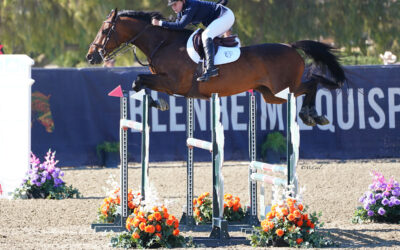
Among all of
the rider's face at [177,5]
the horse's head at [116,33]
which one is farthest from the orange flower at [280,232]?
the horse's head at [116,33]

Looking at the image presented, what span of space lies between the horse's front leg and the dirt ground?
1301 millimetres

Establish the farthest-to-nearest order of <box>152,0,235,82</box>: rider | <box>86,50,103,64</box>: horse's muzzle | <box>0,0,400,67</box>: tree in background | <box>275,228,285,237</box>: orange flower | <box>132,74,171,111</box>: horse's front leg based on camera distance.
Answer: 1. <box>0,0,400,67</box>: tree in background
2. <box>86,50,103,64</box>: horse's muzzle
3. <box>152,0,235,82</box>: rider
4. <box>132,74,171,111</box>: horse's front leg
5. <box>275,228,285,237</box>: orange flower

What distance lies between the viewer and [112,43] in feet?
26.2

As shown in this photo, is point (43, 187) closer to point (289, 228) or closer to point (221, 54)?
point (221, 54)

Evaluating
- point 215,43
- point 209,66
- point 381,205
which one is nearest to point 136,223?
point 209,66

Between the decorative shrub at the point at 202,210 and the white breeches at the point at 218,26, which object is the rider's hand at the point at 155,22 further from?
the decorative shrub at the point at 202,210

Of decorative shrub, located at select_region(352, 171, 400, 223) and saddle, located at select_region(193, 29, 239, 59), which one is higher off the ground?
saddle, located at select_region(193, 29, 239, 59)

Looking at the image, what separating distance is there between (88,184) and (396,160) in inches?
217

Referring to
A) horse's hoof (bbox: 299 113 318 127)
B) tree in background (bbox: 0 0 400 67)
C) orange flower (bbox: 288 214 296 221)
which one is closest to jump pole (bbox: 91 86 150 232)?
orange flower (bbox: 288 214 296 221)

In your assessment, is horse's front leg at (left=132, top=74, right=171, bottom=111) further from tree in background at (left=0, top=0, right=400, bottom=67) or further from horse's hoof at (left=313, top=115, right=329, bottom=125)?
tree in background at (left=0, top=0, right=400, bottom=67)

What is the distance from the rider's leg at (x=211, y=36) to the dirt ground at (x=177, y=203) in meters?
1.57

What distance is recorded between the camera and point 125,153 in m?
7.41

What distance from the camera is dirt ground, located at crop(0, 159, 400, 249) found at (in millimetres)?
7125

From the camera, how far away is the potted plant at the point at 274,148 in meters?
13.5
